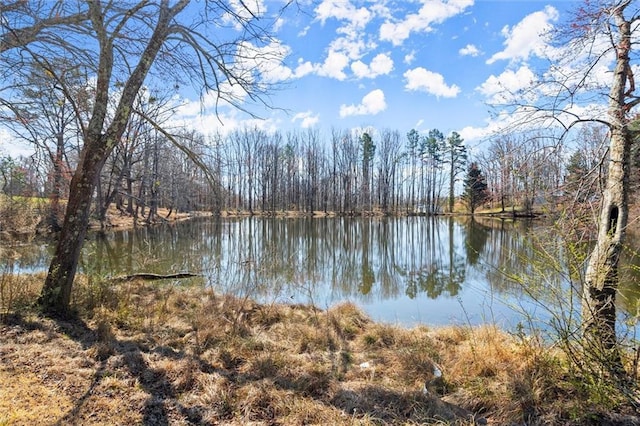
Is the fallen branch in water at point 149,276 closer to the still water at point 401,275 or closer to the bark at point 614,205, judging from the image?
the still water at point 401,275

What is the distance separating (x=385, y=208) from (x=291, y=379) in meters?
48.8

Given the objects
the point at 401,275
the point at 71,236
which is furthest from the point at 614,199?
the point at 401,275

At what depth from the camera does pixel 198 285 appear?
753cm

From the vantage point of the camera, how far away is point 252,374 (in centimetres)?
324

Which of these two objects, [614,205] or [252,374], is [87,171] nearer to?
[252,374]

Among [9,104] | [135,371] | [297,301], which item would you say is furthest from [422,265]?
[9,104]

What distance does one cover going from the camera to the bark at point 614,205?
293 centimetres

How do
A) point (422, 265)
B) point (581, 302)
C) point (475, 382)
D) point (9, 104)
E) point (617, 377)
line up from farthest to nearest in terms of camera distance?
point (422, 265) < point (9, 104) < point (475, 382) < point (581, 302) < point (617, 377)

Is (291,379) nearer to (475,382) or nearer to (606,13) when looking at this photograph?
(475,382)

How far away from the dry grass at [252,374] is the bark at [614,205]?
635 mm

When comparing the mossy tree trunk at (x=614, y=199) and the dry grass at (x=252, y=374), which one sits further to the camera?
the mossy tree trunk at (x=614, y=199)

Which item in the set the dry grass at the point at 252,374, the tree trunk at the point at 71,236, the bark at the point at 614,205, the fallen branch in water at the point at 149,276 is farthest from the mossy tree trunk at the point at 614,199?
the fallen branch in water at the point at 149,276

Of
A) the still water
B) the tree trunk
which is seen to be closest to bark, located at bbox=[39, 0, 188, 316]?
the tree trunk

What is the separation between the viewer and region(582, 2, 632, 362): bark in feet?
9.62
